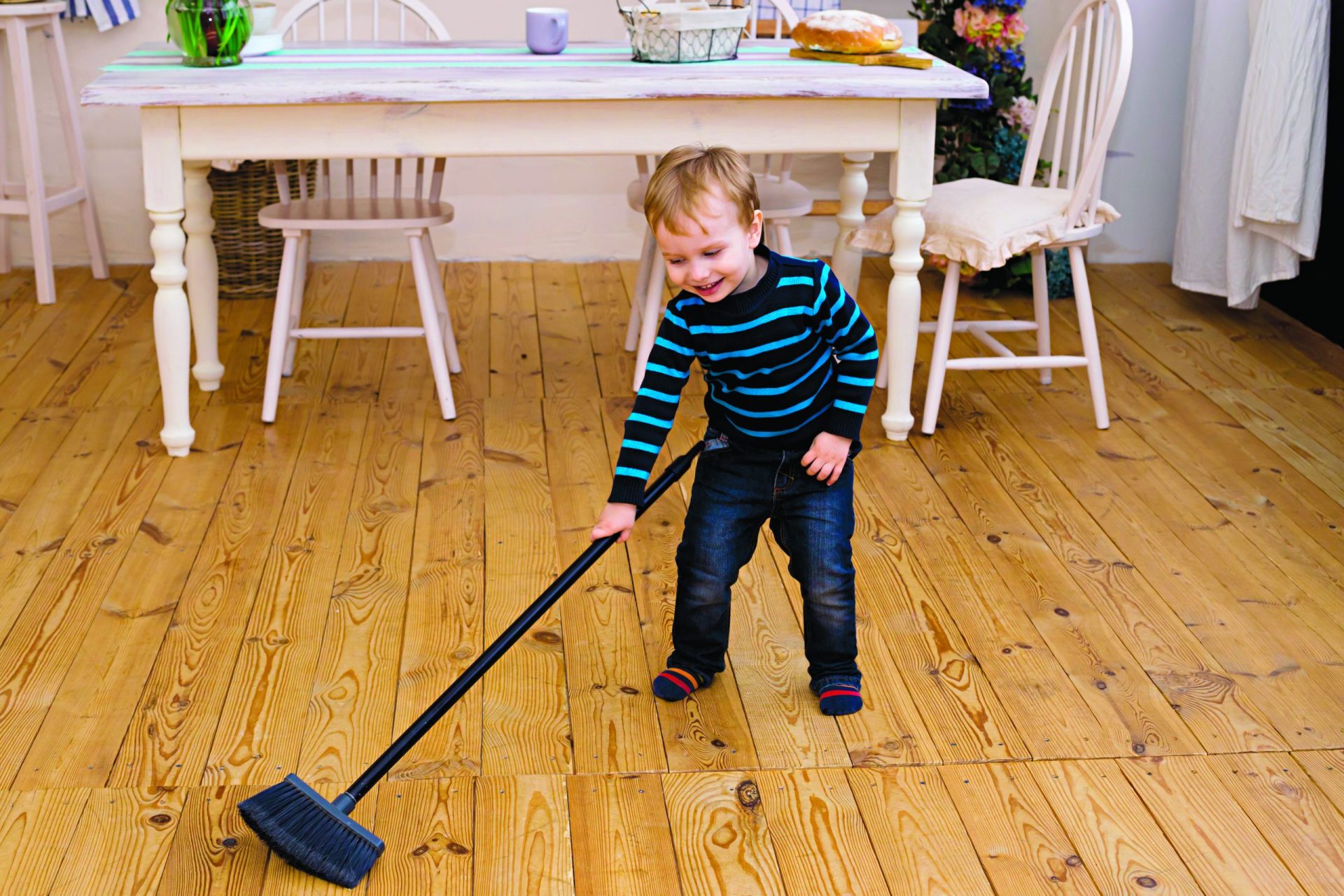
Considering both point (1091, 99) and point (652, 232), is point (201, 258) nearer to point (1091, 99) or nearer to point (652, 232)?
point (652, 232)

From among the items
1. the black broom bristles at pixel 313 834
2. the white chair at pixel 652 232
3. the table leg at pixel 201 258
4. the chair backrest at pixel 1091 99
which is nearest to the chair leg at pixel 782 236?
the white chair at pixel 652 232

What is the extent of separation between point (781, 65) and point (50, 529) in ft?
4.99

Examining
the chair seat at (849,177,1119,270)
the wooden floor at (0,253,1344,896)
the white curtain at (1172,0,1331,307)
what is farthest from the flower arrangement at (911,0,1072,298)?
the chair seat at (849,177,1119,270)

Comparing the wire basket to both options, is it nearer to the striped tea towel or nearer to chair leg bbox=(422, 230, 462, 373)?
chair leg bbox=(422, 230, 462, 373)

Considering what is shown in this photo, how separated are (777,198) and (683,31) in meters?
0.47

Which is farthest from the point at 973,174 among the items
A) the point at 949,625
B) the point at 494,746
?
the point at 494,746

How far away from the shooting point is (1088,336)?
2627 mm

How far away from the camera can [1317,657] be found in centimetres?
183

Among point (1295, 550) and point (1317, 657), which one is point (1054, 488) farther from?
point (1317, 657)

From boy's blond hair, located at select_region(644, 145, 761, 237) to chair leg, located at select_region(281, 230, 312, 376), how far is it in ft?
4.57

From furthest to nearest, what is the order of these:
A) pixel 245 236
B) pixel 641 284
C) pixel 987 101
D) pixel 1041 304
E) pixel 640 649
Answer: pixel 245 236
pixel 987 101
pixel 641 284
pixel 1041 304
pixel 640 649

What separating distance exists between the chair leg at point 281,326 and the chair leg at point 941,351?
1.28m

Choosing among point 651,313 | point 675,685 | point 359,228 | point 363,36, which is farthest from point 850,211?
point 363,36

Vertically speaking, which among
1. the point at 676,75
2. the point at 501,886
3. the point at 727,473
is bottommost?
the point at 501,886
